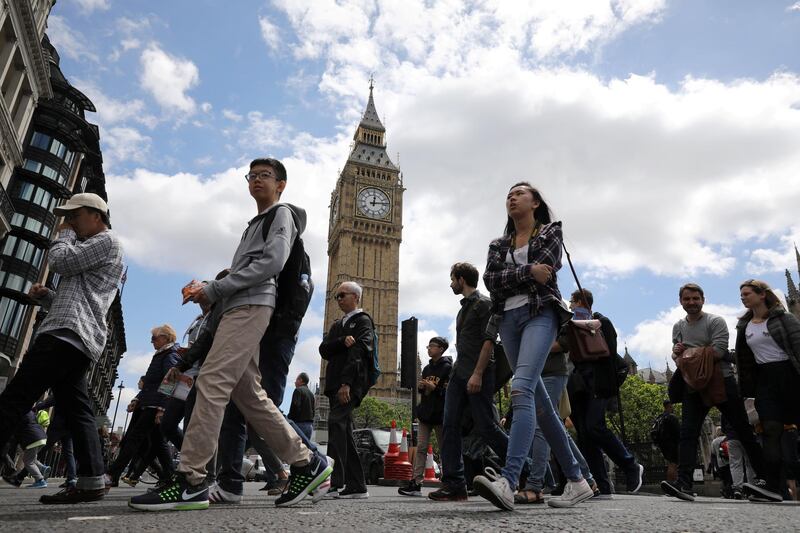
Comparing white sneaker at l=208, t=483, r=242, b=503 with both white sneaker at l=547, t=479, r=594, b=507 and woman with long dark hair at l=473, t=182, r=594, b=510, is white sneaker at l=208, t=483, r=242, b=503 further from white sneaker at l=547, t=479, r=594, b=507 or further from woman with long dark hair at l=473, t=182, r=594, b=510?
white sneaker at l=547, t=479, r=594, b=507

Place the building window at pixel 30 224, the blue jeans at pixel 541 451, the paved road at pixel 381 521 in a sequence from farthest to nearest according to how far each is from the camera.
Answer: the building window at pixel 30 224
the blue jeans at pixel 541 451
the paved road at pixel 381 521

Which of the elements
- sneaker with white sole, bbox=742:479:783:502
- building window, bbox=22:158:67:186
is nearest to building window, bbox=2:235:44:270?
building window, bbox=22:158:67:186

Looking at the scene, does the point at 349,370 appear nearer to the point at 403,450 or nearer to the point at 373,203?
the point at 403,450

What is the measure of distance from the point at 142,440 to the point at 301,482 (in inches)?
149

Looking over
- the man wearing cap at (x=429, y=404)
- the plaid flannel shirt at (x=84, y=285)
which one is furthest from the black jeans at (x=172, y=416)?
the man wearing cap at (x=429, y=404)

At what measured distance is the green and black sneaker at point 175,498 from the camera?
2.87 metres

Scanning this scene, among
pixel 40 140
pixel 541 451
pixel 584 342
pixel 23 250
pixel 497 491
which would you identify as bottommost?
pixel 497 491

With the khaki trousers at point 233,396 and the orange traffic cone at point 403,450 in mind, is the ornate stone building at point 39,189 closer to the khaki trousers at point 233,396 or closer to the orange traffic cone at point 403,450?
the orange traffic cone at point 403,450

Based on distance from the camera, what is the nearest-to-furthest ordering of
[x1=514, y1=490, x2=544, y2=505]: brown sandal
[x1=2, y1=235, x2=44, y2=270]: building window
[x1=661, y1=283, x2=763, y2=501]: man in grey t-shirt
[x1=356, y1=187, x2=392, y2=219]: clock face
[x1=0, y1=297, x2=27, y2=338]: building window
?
[x1=514, y1=490, x2=544, y2=505]: brown sandal, [x1=661, y1=283, x2=763, y2=501]: man in grey t-shirt, [x1=0, y1=297, x2=27, y2=338]: building window, [x1=2, y1=235, x2=44, y2=270]: building window, [x1=356, y1=187, x2=392, y2=219]: clock face

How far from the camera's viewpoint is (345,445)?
201 inches

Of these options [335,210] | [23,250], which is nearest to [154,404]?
[23,250]

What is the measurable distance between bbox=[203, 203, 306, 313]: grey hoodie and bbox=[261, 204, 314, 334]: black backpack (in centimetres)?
5

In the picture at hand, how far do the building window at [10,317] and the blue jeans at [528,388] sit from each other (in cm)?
2680

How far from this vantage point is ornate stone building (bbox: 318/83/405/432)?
7569cm
